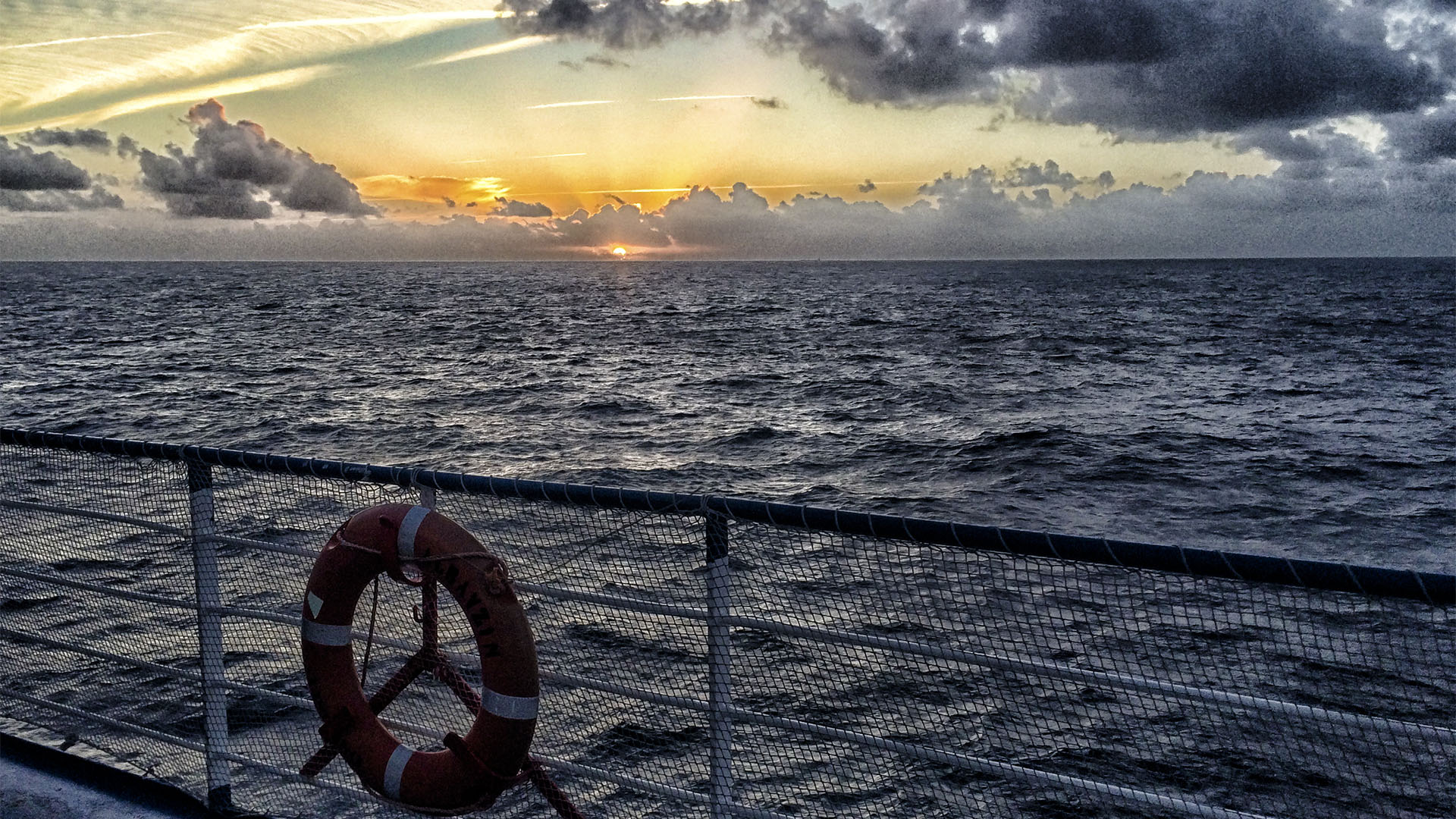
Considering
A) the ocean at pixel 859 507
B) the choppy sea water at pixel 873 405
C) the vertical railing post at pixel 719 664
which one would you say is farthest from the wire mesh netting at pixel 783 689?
the choppy sea water at pixel 873 405

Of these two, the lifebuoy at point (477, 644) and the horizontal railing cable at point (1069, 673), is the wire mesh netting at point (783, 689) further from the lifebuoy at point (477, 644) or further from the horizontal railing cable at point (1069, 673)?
the horizontal railing cable at point (1069, 673)

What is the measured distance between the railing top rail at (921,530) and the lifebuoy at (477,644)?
0.44ft

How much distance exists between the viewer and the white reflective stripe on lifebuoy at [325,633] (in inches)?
107

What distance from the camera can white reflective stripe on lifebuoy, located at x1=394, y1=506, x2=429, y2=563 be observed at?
2541 millimetres

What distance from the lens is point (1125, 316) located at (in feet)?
229

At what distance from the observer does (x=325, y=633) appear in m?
2.71

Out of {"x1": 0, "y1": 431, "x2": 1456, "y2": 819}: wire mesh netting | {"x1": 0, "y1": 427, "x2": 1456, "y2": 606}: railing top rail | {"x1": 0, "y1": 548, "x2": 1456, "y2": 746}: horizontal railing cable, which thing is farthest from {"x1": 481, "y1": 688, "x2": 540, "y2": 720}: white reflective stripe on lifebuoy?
{"x1": 0, "y1": 431, "x2": 1456, "y2": 819}: wire mesh netting

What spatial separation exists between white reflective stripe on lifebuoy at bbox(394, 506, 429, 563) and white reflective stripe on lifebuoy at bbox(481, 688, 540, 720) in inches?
14.9

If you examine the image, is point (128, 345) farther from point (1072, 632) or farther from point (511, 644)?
point (511, 644)

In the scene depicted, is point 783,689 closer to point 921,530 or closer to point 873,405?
point 921,530

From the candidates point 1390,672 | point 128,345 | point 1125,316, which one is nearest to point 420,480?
point 1390,672

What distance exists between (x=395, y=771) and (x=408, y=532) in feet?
2.02

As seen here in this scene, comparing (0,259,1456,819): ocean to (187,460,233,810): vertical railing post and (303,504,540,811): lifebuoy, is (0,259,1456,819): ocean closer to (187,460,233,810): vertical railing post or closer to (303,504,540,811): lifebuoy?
(187,460,233,810): vertical railing post

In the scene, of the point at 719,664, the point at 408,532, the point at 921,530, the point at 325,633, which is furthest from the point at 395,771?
the point at 921,530
